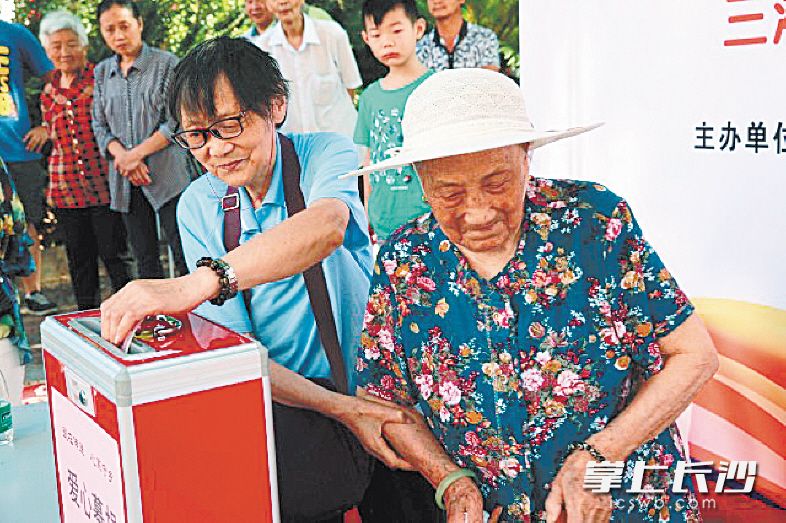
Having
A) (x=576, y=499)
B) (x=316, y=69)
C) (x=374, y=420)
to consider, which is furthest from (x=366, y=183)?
(x=576, y=499)

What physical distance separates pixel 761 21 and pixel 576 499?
0.98m

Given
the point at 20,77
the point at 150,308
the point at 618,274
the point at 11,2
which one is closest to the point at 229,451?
the point at 150,308

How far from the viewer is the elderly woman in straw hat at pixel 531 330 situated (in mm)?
1527

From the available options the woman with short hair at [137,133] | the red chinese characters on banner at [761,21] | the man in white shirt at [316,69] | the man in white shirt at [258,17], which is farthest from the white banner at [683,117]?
the woman with short hair at [137,133]

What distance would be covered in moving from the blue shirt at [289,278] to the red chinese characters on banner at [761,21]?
80 centimetres

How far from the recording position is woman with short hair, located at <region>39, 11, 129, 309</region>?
4.70 metres

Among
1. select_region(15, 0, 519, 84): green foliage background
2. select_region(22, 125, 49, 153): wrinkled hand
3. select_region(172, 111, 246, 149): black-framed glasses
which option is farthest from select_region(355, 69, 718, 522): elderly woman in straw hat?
select_region(22, 125, 49, 153): wrinkled hand

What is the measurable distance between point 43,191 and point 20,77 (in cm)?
63

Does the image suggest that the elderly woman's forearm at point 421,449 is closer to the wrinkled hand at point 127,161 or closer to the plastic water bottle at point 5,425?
the plastic water bottle at point 5,425

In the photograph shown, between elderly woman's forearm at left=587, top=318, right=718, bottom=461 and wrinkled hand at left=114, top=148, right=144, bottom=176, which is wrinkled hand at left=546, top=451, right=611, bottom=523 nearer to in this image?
elderly woman's forearm at left=587, top=318, right=718, bottom=461

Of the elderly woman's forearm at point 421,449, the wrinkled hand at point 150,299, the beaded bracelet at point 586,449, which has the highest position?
the wrinkled hand at point 150,299

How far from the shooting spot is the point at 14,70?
184 inches

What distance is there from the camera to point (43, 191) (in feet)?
16.6

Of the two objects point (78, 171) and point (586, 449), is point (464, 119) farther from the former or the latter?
point (78, 171)
